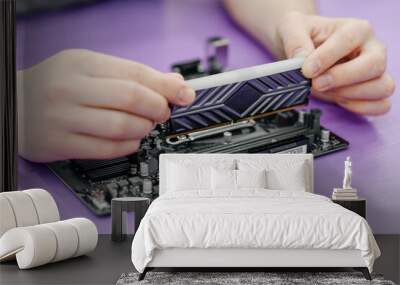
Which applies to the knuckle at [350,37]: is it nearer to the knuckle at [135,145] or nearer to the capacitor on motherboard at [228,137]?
the capacitor on motherboard at [228,137]

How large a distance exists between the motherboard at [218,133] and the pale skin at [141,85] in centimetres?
11

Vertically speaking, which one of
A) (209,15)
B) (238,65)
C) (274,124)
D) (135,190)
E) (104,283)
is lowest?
(104,283)

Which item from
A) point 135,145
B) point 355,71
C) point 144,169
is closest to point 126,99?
point 135,145

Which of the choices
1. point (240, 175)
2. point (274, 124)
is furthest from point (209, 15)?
point (240, 175)

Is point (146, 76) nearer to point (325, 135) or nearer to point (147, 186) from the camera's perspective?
point (147, 186)

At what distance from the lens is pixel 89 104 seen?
283 inches

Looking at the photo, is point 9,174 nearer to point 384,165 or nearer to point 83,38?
point 83,38

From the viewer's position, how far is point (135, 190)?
7273 millimetres

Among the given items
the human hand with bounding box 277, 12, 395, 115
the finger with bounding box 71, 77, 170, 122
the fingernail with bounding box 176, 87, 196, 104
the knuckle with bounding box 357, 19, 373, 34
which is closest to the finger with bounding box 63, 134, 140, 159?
the finger with bounding box 71, 77, 170, 122

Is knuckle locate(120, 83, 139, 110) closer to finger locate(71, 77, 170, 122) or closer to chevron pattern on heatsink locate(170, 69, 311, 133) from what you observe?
finger locate(71, 77, 170, 122)

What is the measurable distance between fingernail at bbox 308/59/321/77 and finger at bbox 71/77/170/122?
1370 millimetres

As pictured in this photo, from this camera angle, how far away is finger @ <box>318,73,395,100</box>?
7.24m

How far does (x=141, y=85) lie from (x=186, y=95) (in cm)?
43

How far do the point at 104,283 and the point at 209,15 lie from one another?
10.1 feet
